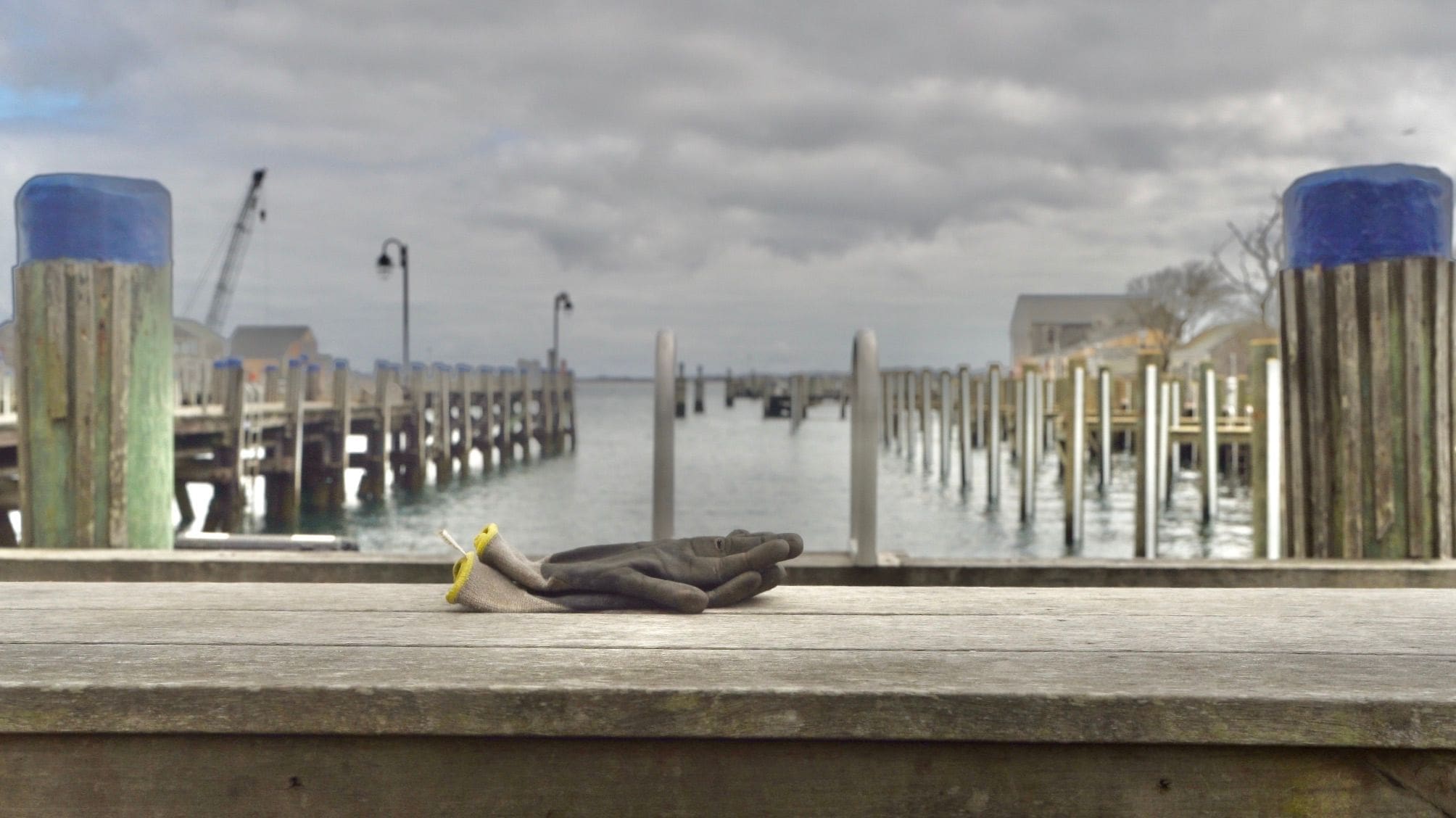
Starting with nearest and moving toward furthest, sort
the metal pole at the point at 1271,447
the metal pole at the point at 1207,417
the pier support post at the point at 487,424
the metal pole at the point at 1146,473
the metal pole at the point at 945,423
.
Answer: the metal pole at the point at 1271,447
the metal pole at the point at 1146,473
the metal pole at the point at 1207,417
the metal pole at the point at 945,423
the pier support post at the point at 487,424

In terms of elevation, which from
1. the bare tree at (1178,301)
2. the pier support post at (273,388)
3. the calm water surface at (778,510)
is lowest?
the calm water surface at (778,510)

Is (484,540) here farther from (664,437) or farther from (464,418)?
(464,418)

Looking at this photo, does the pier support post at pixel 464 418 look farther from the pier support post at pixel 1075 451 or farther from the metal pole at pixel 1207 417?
the metal pole at pixel 1207 417

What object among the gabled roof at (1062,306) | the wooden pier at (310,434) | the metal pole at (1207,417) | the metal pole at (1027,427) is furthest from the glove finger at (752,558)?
the gabled roof at (1062,306)

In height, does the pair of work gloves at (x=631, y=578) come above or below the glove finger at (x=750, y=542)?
below

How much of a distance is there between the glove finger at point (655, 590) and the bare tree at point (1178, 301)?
57.1 metres

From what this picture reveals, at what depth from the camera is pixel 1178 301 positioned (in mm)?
60344

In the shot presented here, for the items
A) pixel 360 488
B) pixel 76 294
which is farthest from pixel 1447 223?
pixel 360 488

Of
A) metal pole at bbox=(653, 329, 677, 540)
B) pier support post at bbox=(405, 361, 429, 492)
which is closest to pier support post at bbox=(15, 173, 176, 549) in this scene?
metal pole at bbox=(653, 329, 677, 540)

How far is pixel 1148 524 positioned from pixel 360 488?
19.0 m

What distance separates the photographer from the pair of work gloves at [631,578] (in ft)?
6.65

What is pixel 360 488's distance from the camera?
27.1 m

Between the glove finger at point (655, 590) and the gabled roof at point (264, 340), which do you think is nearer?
the glove finger at point (655, 590)

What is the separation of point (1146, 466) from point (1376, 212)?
9.94 m
